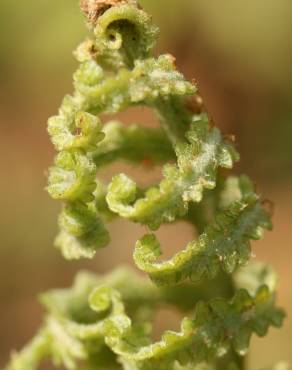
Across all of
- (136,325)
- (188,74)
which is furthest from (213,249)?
(188,74)

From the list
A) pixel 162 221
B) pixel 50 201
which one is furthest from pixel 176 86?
pixel 50 201

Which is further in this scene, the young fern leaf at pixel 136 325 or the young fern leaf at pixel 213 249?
the young fern leaf at pixel 136 325

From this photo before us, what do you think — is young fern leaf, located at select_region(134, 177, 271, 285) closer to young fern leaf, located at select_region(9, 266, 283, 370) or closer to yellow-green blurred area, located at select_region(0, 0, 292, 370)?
young fern leaf, located at select_region(9, 266, 283, 370)

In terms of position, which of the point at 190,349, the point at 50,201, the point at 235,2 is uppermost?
the point at 235,2

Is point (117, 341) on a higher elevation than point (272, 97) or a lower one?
lower

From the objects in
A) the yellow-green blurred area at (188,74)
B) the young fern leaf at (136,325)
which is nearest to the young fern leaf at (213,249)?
the young fern leaf at (136,325)

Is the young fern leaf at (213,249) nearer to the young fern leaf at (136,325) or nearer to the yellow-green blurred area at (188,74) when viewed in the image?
the young fern leaf at (136,325)

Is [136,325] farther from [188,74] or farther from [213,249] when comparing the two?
[188,74]

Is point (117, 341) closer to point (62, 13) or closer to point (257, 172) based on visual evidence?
point (257, 172)
